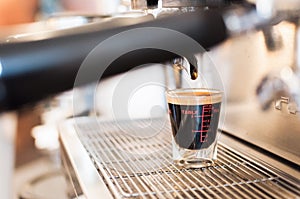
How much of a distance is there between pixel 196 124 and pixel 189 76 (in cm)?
10

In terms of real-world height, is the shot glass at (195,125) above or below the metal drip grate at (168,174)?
above

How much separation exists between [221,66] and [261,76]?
0.12m

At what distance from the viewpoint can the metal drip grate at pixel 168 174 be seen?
423mm

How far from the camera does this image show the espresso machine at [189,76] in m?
0.45

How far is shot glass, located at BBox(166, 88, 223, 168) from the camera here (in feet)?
→ 1.63

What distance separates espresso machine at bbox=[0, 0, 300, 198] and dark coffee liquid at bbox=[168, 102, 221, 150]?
0.03 meters

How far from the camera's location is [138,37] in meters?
0.53

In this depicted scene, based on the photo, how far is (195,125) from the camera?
0.50 m

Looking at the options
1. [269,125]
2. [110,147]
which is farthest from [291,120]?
[110,147]

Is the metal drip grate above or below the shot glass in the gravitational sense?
below

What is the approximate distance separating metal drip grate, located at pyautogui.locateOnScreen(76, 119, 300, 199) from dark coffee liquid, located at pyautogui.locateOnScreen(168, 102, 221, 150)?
0.11 ft

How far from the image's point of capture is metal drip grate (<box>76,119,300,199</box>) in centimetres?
42

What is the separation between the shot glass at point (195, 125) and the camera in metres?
0.50

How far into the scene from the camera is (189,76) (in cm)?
57
